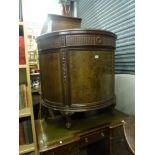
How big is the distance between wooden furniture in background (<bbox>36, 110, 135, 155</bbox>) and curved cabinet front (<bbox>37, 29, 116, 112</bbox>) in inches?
9.2

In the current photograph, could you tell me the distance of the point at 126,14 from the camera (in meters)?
1.89

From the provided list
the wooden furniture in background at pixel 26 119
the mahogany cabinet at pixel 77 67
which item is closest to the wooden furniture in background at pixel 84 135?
the wooden furniture in background at pixel 26 119

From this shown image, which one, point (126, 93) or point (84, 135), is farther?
point (126, 93)

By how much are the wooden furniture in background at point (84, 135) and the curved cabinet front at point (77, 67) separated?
235 millimetres

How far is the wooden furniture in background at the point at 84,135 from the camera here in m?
1.38

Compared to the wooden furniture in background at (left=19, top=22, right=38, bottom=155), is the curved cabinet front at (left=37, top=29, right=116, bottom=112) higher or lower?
higher

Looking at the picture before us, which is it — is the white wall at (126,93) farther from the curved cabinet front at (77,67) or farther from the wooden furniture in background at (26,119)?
the wooden furniture in background at (26,119)

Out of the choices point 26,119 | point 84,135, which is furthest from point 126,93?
point 26,119

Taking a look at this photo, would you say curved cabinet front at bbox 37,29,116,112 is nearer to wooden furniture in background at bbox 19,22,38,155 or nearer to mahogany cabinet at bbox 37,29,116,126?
mahogany cabinet at bbox 37,29,116,126

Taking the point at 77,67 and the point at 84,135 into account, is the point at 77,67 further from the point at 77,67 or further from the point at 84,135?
the point at 84,135

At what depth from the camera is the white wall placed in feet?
6.06

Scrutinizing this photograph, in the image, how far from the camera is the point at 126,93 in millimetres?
1938

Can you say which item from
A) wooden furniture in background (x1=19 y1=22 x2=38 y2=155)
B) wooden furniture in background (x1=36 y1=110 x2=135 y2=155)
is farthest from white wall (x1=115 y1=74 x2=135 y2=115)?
wooden furniture in background (x1=19 y1=22 x2=38 y2=155)
